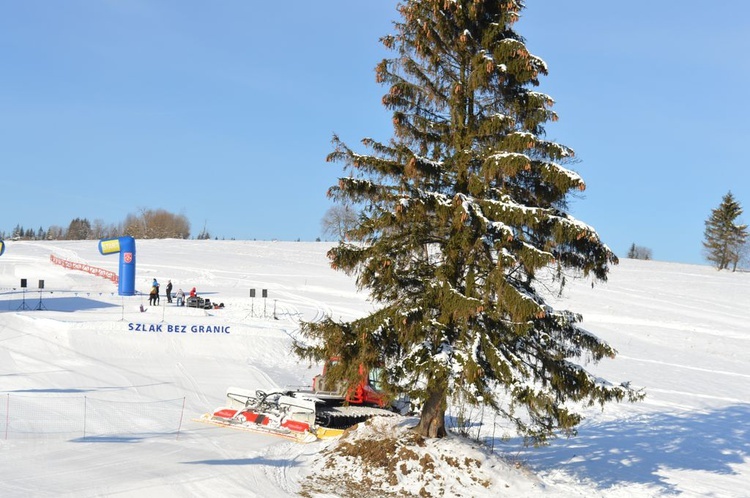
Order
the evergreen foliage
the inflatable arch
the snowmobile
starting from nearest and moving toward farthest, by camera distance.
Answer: the snowmobile, the inflatable arch, the evergreen foliage

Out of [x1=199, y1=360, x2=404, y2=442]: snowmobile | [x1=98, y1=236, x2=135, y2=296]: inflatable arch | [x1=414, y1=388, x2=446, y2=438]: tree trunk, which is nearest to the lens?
[x1=414, y1=388, x2=446, y2=438]: tree trunk

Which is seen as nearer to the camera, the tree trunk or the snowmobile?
the tree trunk

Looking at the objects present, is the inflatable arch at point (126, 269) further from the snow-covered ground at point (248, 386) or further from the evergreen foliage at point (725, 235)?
the evergreen foliage at point (725, 235)

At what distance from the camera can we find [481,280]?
13.7 meters

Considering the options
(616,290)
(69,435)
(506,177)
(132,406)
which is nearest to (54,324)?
(132,406)

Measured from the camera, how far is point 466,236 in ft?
41.4

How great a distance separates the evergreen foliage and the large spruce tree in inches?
3276

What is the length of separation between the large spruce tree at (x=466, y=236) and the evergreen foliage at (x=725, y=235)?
3276 inches

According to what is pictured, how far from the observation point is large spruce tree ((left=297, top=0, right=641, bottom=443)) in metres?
12.2

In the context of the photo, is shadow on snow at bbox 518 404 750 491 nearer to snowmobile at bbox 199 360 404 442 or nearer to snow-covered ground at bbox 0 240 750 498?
snow-covered ground at bbox 0 240 750 498

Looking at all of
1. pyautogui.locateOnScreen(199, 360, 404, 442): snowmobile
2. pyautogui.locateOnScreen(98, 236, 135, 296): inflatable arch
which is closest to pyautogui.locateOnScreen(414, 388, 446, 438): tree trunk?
pyautogui.locateOnScreen(199, 360, 404, 442): snowmobile

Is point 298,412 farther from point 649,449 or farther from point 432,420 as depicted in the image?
point 649,449

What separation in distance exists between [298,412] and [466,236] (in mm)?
7322

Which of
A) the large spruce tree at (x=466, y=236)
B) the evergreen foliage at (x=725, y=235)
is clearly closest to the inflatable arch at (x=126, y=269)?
the large spruce tree at (x=466, y=236)
